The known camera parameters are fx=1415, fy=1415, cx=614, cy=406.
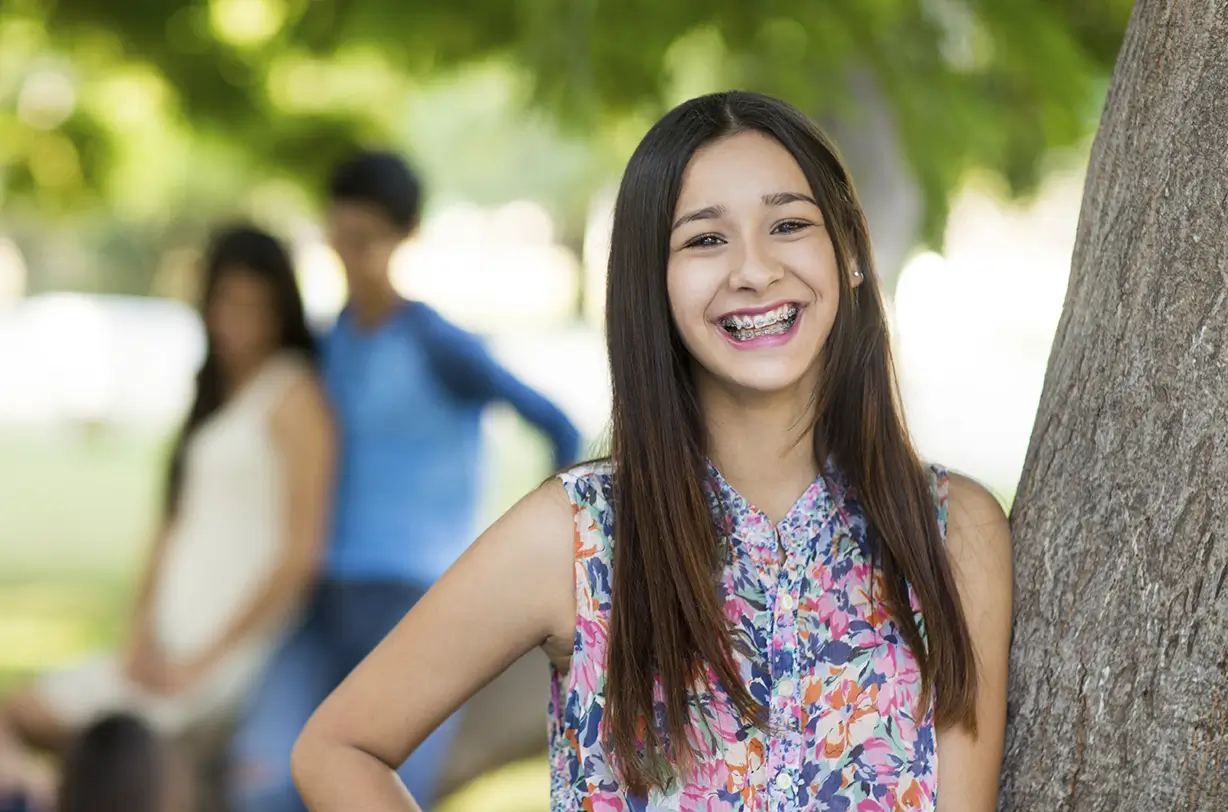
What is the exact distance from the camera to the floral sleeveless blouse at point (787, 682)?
1.99 metres

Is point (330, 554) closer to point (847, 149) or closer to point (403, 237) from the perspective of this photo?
point (403, 237)

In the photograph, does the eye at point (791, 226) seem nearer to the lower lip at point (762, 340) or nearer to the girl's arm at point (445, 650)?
the lower lip at point (762, 340)

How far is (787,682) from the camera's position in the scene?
6.61ft

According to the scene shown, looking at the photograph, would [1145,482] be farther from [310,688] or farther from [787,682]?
[310,688]

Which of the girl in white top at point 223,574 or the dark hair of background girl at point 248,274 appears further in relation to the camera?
the dark hair of background girl at point 248,274

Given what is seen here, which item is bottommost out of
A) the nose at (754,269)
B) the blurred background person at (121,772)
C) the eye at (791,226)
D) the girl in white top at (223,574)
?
the blurred background person at (121,772)

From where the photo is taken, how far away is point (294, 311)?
4352 mm

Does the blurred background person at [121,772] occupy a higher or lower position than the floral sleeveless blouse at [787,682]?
lower

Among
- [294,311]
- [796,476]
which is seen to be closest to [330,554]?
[294,311]

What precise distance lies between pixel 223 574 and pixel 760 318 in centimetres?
254

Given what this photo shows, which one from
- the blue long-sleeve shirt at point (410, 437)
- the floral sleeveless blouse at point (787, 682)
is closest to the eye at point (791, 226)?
the floral sleeveless blouse at point (787, 682)

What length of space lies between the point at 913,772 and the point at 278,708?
2.36 metres

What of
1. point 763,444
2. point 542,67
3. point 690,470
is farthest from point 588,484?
point 542,67

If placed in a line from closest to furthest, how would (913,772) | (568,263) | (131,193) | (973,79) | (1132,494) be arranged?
(1132,494), (913,772), (973,79), (131,193), (568,263)
